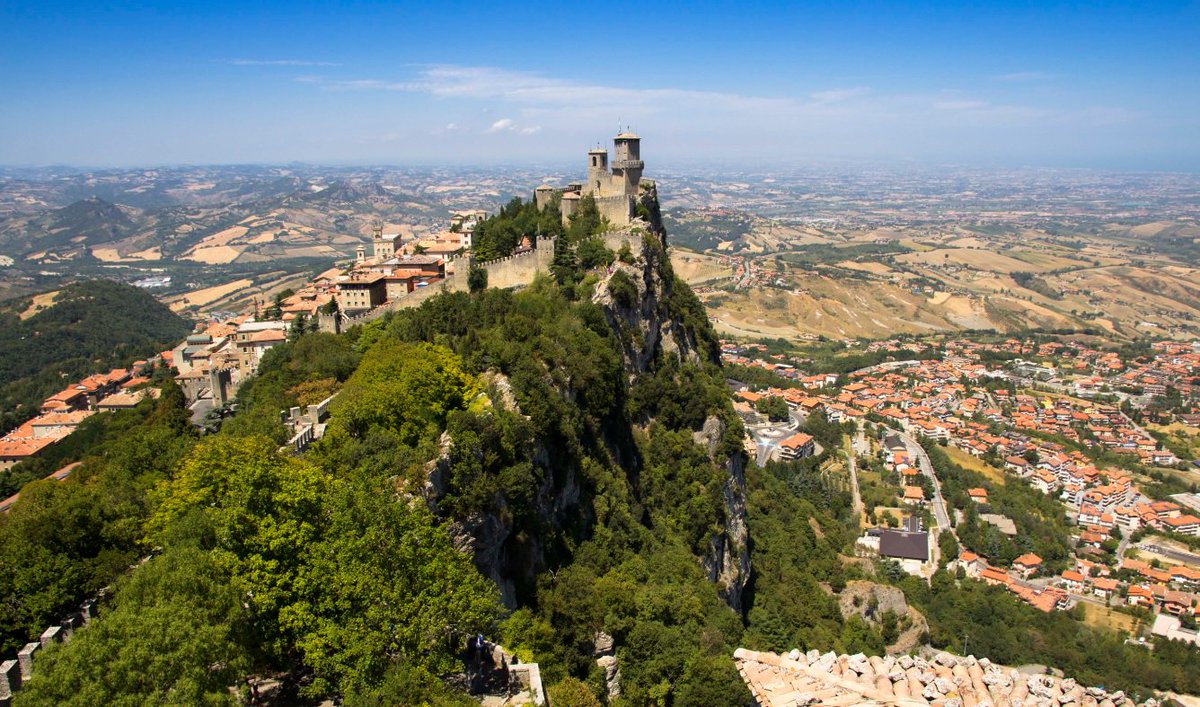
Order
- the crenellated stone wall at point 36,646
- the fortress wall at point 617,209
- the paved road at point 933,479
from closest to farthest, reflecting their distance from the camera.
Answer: the crenellated stone wall at point 36,646 < the fortress wall at point 617,209 < the paved road at point 933,479

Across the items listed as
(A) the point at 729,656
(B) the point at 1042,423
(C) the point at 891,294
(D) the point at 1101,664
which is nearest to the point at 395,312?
(A) the point at 729,656

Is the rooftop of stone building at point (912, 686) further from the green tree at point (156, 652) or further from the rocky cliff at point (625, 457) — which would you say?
the green tree at point (156, 652)

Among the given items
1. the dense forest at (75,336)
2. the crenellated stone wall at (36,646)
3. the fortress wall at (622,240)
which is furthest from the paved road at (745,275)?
the crenellated stone wall at (36,646)

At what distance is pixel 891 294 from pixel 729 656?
15266 cm

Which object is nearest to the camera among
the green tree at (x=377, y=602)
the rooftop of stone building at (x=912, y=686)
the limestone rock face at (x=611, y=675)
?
the green tree at (x=377, y=602)

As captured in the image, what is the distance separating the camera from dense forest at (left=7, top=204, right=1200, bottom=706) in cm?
1380

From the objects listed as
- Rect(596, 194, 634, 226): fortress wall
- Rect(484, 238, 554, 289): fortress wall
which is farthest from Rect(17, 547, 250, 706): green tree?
Rect(596, 194, 634, 226): fortress wall

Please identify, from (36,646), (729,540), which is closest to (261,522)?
(36,646)

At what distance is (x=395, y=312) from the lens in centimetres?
4053

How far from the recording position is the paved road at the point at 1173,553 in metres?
64.6

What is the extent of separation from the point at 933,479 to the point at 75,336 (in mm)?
106963

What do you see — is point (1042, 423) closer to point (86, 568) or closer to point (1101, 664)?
point (1101, 664)

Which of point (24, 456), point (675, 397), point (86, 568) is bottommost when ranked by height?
point (24, 456)

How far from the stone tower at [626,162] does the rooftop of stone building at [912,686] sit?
1319 inches
